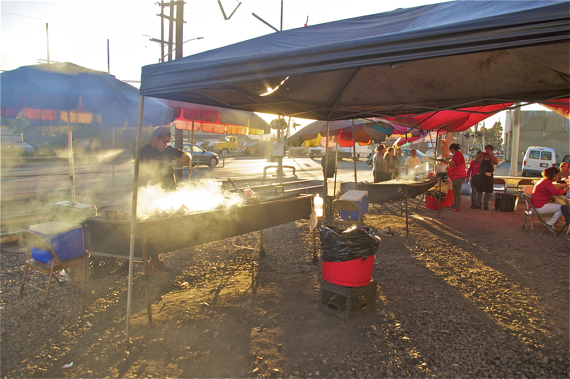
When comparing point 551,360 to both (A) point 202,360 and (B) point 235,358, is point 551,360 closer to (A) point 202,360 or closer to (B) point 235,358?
(B) point 235,358

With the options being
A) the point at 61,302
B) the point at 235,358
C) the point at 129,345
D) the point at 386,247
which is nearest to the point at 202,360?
the point at 235,358

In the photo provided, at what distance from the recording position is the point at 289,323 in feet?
10.3

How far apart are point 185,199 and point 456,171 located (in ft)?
24.2

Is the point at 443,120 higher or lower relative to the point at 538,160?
higher

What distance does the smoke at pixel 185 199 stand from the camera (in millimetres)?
3996

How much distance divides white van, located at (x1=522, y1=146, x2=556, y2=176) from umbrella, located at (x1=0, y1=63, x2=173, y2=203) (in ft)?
73.6

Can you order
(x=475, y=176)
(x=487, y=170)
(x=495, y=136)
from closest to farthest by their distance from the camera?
(x=487, y=170)
(x=475, y=176)
(x=495, y=136)

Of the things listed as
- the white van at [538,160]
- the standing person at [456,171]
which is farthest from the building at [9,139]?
the white van at [538,160]

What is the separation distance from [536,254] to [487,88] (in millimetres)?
2832

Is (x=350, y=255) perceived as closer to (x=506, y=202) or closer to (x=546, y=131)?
(x=506, y=202)

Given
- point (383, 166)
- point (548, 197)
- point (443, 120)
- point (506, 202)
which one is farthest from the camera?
point (383, 166)

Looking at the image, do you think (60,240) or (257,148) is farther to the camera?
(257,148)

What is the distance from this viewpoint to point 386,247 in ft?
18.6

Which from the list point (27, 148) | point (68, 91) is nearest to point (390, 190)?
point (68, 91)
